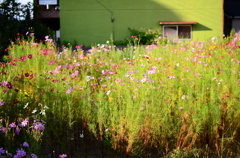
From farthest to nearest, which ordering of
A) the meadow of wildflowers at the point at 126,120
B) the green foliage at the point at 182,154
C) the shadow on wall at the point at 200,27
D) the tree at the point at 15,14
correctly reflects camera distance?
the shadow on wall at the point at 200,27 < the tree at the point at 15,14 < the meadow of wildflowers at the point at 126,120 < the green foliage at the point at 182,154

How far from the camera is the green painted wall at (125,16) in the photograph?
1670 cm

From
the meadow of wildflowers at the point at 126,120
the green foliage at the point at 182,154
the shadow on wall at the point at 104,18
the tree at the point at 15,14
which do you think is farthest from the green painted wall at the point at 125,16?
the green foliage at the point at 182,154

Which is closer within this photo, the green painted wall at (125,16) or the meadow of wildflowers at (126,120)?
the meadow of wildflowers at (126,120)

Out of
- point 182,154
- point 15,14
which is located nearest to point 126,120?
point 182,154

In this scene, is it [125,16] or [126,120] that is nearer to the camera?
[126,120]

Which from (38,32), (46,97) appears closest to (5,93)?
(46,97)

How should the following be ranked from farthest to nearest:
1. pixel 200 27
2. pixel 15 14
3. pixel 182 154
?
pixel 200 27
pixel 15 14
pixel 182 154

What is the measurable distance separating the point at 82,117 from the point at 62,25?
13614 mm

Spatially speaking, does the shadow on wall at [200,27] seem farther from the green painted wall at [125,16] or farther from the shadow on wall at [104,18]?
the shadow on wall at [104,18]

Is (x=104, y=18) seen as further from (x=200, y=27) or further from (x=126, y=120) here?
(x=126, y=120)

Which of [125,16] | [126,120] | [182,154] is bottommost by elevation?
[182,154]

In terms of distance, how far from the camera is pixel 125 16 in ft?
55.5

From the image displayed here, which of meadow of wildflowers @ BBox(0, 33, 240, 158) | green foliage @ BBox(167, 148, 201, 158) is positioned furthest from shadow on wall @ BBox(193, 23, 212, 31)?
green foliage @ BBox(167, 148, 201, 158)

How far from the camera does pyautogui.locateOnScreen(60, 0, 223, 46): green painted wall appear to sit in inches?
658
